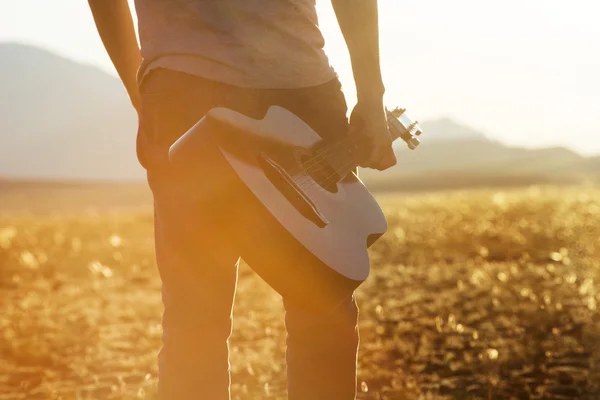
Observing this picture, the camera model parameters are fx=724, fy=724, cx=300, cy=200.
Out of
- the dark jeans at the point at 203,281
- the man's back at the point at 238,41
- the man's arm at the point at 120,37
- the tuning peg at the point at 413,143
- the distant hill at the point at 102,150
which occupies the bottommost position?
the dark jeans at the point at 203,281

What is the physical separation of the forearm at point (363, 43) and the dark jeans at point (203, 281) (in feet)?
0.30

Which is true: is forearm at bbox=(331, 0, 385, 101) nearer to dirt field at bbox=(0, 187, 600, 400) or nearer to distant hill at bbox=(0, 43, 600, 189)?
dirt field at bbox=(0, 187, 600, 400)

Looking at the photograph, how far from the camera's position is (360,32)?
7.65ft

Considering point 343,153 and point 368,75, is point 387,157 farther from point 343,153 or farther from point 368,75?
point 368,75

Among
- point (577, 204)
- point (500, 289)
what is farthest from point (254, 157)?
point (577, 204)

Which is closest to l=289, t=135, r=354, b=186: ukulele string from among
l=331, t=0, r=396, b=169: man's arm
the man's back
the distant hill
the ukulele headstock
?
l=331, t=0, r=396, b=169: man's arm

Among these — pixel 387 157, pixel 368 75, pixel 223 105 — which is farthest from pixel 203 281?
pixel 368 75

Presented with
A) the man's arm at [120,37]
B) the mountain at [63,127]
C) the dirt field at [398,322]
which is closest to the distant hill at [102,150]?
the mountain at [63,127]

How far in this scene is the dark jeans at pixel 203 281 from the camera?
222cm

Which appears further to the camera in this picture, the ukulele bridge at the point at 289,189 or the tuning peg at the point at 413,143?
the tuning peg at the point at 413,143

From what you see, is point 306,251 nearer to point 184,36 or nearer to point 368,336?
point 184,36

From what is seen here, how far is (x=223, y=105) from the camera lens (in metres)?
2.16

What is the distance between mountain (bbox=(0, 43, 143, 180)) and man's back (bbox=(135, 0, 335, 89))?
10891cm

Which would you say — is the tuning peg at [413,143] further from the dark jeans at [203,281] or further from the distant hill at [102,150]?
the distant hill at [102,150]
